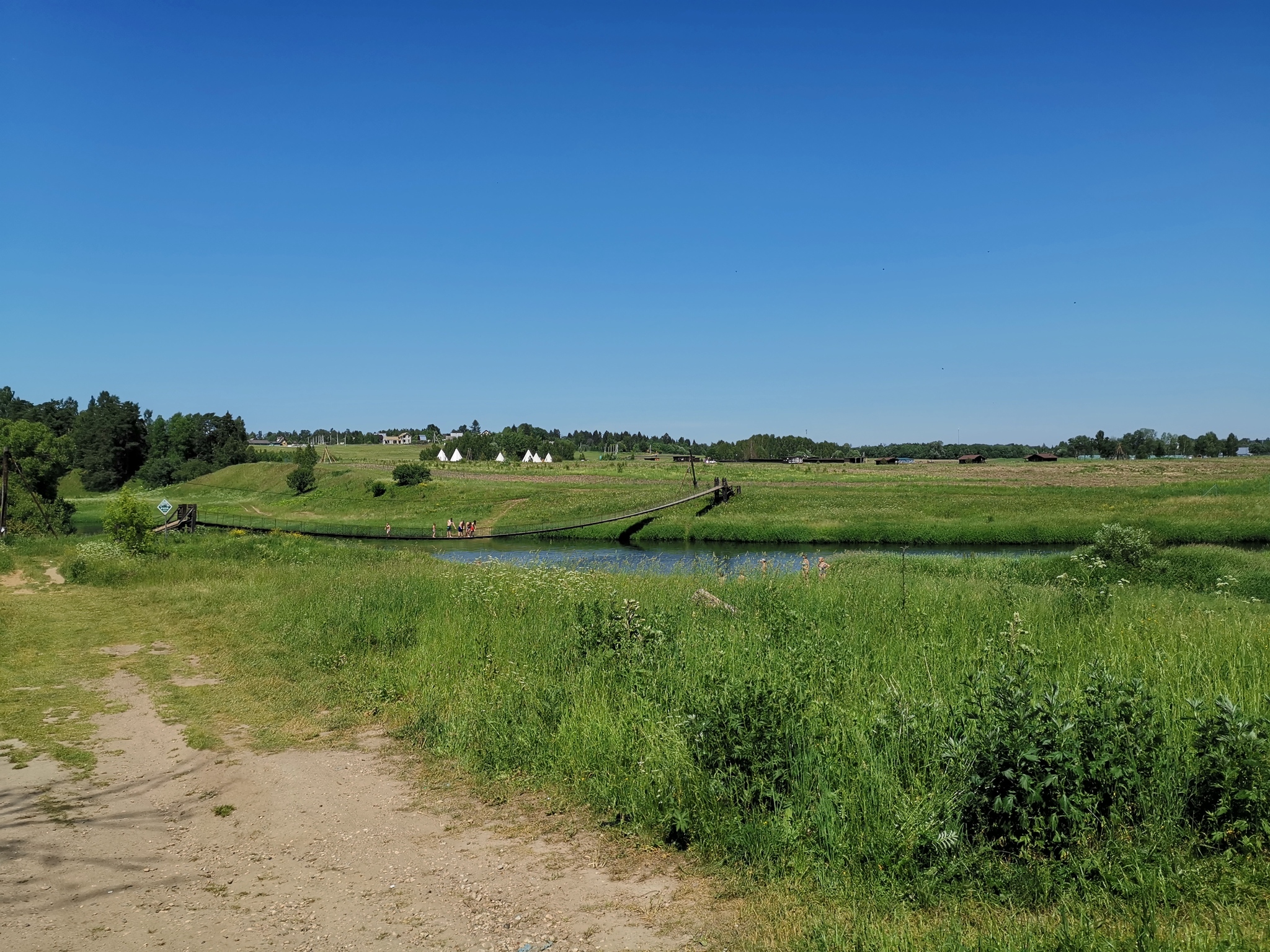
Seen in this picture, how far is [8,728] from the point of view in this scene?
8578 mm

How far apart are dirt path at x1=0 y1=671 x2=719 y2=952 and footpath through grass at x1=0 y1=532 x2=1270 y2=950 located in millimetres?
644

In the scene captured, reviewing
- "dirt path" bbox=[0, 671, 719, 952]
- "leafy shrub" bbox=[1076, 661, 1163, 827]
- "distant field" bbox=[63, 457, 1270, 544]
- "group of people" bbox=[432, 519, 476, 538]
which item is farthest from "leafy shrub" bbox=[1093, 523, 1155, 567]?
"group of people" bbox=[432, 519, 476, 538]

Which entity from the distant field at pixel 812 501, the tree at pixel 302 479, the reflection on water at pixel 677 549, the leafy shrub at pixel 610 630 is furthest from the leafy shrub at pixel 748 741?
the tree at pixel 302 479

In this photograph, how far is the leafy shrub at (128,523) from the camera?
76.6 ft

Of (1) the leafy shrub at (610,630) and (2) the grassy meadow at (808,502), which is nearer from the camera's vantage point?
(1) the leafy shrub at (610,630)

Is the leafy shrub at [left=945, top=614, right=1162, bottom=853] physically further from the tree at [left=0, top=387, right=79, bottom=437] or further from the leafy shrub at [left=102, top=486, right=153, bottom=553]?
the tree at [left=0, top=387, right=79, bottom=437]

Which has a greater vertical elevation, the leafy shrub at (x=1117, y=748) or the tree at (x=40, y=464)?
the tree at (x=40, y=464)

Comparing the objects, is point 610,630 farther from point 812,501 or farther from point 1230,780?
point 812,501

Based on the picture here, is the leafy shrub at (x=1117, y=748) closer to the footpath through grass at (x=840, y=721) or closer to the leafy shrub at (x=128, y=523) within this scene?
the footpath through grass at (x=840, y=721)

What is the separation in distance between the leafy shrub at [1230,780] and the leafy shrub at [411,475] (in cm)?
7389

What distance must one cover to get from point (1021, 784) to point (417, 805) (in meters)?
4.69

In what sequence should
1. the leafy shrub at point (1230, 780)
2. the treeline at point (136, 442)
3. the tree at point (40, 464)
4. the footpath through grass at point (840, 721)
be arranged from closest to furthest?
the footpath through grass at point (840, 721) → the leafy shrub at point (1230, 780) → the tree at point (40, 464) → the treeline at point (136, 442)

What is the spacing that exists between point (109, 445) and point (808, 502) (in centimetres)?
10665

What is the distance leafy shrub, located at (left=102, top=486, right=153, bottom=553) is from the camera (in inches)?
920
